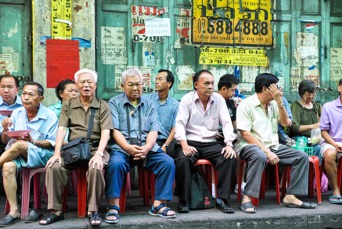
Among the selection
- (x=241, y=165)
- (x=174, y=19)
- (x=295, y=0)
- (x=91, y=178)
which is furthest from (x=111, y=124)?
(x=295, y=0)

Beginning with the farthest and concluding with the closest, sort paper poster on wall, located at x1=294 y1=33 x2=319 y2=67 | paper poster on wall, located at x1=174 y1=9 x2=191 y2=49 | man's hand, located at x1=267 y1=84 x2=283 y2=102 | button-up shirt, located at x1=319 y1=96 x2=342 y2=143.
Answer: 1. paper poster on wall, located at x1=294 y1=33 x2=319 y2=67
2. paper poster on wall, located at x1=174 y1=9 x2=191 y2=49
3. button-up shirt, located at x1=319 y1=96 x2=342 y2=143
4. man's hand, located at x1=267 y1=84 x2=283 y2=102

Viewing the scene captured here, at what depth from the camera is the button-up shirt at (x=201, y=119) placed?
239 inches

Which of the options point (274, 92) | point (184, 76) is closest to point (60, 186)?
point (274, 92)

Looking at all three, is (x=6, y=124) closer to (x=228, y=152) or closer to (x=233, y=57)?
(x=228, y=152)

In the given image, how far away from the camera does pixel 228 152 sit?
19.0ft

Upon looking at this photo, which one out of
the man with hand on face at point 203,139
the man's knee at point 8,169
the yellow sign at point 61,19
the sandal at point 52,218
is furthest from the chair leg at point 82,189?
the yellow sign at point 61,19

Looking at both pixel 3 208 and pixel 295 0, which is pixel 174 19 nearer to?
pixel 295 0

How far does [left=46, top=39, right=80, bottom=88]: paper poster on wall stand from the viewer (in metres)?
6.93

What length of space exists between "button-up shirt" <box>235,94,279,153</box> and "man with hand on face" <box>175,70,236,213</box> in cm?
17

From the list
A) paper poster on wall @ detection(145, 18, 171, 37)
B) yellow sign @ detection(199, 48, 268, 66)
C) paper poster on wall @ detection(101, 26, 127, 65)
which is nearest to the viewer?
paper poster on wall @ detection(101, 26, 127, 65)

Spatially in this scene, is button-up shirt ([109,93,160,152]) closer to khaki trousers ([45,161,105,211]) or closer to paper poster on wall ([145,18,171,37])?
khaki trousers ([45,161,105,211])

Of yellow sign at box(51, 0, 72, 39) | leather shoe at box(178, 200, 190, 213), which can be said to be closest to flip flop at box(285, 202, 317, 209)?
leather shoe at box(178, 200, 190, 213)

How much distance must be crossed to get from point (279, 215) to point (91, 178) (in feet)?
6.98

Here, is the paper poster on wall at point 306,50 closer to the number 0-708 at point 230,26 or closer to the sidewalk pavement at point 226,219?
the number 0-708 at point 230,26
